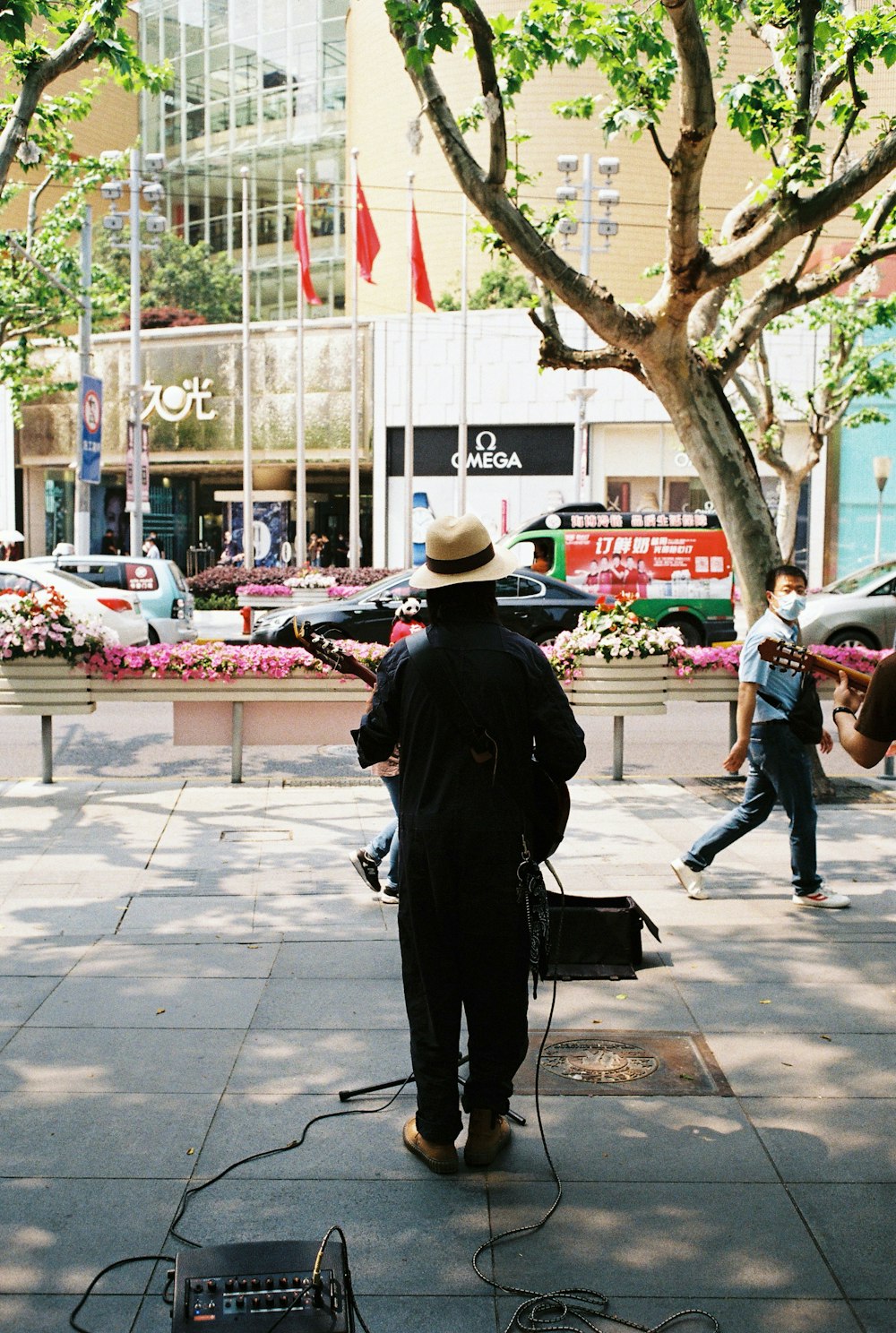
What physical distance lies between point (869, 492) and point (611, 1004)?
107 feet

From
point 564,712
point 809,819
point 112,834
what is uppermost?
point 564,712

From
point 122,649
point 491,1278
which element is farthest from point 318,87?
point 491,1278

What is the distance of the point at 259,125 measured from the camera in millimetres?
55688

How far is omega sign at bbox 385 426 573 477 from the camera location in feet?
121

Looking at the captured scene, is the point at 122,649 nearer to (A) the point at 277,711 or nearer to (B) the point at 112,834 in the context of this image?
(A) the point at 277,711

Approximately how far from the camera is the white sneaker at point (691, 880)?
7.20 meters

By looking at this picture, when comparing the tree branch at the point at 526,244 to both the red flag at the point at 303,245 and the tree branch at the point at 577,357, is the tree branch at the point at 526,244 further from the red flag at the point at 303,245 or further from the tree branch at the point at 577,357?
the red flag at the point at 303,245

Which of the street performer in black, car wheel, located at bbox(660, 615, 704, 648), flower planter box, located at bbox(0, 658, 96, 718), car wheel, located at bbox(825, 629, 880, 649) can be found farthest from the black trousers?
car wheel, located at bbox(660, 615, 704, 648)

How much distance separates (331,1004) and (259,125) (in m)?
56.2

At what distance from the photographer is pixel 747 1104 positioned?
4473 mm

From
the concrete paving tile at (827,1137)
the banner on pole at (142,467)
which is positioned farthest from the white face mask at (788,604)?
the banner on pole at (142,467)

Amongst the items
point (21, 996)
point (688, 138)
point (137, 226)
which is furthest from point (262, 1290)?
point (137, 226)

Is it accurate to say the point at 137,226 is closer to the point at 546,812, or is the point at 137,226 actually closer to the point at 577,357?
the point at 577,357

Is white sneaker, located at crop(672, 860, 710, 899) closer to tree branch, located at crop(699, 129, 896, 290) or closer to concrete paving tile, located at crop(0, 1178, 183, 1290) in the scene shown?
concrete paving tile, located at crop(0, 1178, 183, 1290)
